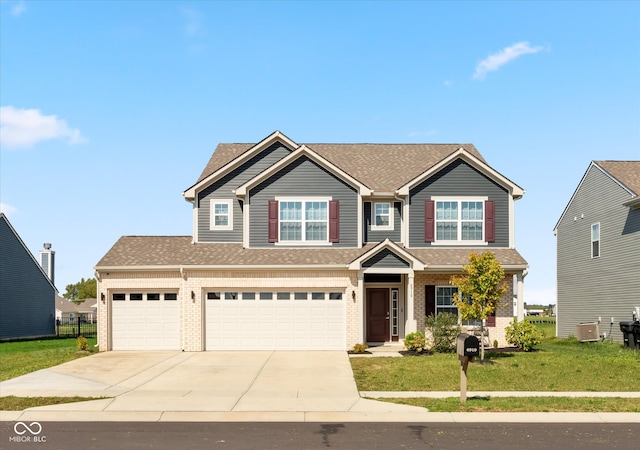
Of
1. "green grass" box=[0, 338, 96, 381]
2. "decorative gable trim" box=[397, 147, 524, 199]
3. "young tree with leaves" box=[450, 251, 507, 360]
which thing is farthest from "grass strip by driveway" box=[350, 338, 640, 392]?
"green grass" box=[0, 338, 96, 381]

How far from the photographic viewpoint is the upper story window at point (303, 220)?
1117 inches

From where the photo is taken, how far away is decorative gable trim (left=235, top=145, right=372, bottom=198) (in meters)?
28.2

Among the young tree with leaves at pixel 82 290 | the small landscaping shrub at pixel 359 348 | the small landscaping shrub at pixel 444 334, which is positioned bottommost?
the young tree with leaves at pixel 82 290

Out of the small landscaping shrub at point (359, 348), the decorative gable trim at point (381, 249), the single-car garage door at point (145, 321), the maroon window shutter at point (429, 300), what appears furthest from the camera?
the maroon window shutter at point (429, 300)

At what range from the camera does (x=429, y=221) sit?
93.9 ft

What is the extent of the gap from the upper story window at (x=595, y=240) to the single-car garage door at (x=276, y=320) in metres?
13.9

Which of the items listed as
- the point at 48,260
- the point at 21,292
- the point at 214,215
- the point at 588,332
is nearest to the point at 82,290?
the point at 48,260

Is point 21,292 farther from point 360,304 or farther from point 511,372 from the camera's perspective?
point 511,372

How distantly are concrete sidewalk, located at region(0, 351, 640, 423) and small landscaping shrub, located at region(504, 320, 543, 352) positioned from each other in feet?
21.3

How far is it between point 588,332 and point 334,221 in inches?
513

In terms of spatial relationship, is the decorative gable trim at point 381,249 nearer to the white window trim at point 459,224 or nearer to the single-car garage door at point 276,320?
the single-car garage door at point 276,320

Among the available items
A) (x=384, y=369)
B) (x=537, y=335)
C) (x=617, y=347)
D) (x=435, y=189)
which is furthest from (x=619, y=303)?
(x=384, y=369)
